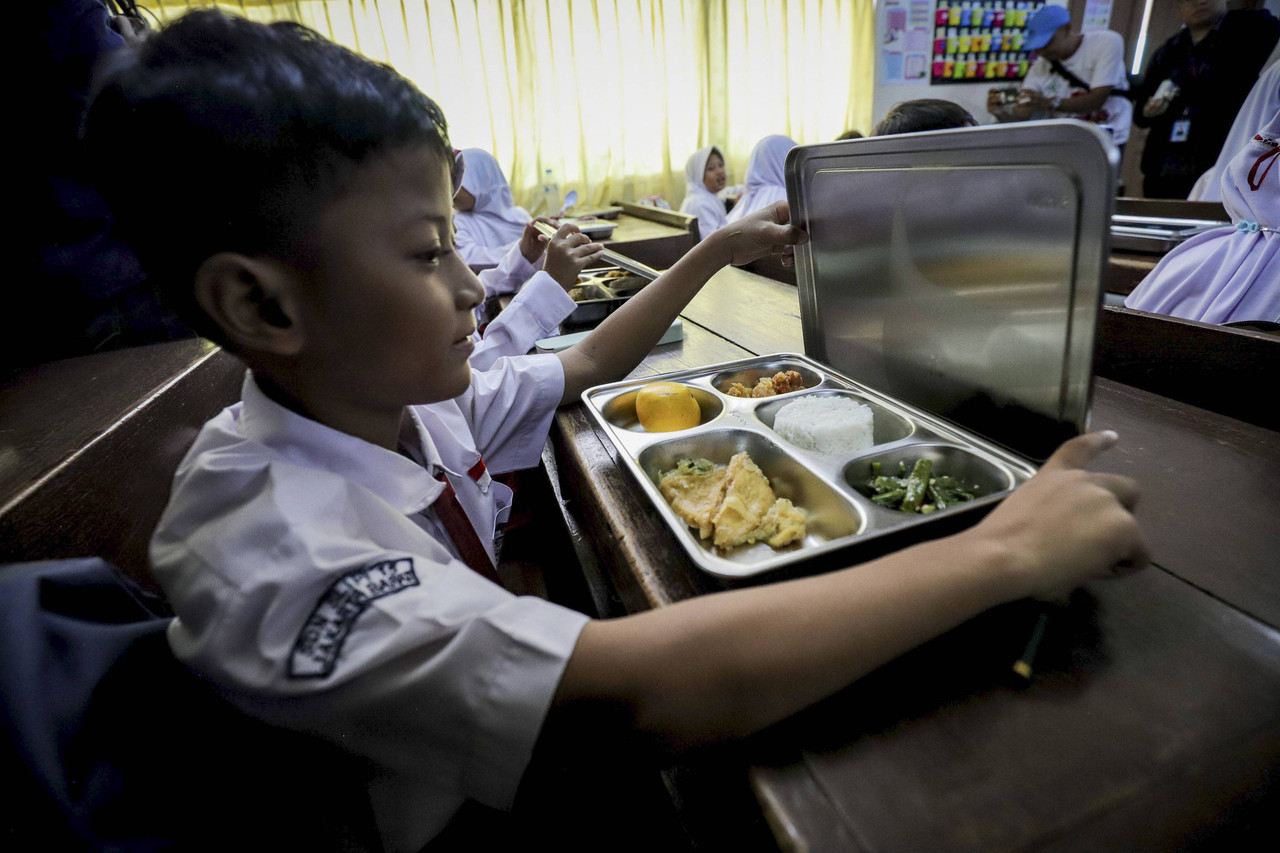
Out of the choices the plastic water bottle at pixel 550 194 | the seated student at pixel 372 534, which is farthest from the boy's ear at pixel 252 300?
the plastic water bottle at pixel 550 194

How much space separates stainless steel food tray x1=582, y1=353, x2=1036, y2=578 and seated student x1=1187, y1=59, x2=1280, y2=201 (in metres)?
1.99

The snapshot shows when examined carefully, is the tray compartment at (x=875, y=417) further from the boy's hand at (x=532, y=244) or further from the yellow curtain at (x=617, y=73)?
the yellow curtain at (x=617, y=73)

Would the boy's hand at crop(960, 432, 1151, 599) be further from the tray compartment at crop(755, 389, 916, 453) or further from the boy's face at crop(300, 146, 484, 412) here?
the boy's face at crop(300, 146, 484, 412)

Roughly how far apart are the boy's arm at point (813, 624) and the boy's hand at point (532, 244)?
218 centimetres

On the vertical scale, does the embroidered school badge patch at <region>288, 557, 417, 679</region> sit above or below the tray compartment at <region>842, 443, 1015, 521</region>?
above

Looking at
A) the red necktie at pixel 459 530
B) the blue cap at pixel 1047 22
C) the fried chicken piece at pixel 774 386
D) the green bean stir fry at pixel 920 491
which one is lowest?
the red necktie at pixel 459 530

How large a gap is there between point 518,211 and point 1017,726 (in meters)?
5.11

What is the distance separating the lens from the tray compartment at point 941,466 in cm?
90

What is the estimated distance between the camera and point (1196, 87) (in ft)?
15.6

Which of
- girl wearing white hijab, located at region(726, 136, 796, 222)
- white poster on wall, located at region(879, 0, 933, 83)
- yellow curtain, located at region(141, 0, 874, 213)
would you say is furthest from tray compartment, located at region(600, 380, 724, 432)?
white poster on wall, located at region(879, 0, 933, 83)

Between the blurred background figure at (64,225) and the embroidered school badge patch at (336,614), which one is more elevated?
the blurred background figure at (64,225)

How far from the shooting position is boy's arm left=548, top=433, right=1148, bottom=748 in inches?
22.7

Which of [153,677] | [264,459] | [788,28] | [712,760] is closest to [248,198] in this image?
[264,459]

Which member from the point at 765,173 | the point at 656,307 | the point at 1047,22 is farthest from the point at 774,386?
the point at 1047,22
